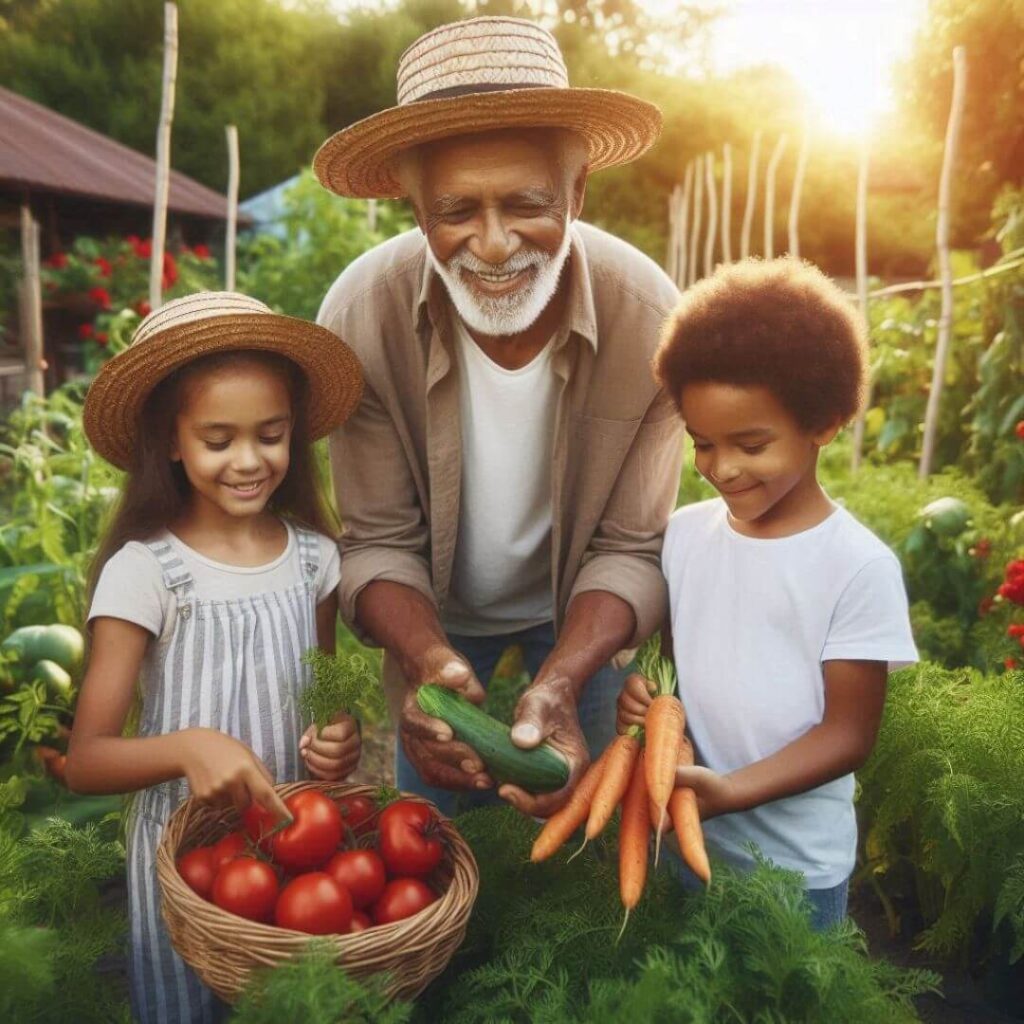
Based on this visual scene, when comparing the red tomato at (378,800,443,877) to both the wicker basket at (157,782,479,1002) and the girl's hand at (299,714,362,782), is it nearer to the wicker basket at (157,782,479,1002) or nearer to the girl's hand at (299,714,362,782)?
the wicker basket at (157,782,479,1002)

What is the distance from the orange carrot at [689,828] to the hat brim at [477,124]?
1.41 m

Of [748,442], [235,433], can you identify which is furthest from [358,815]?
[748,442]

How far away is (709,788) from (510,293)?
1200 millimetres

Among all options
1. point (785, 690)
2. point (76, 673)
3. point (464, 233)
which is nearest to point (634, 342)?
point (464, 233)

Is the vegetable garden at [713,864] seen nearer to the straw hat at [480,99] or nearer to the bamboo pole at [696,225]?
the straw hat at [480,99]

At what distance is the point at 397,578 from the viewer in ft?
8.78

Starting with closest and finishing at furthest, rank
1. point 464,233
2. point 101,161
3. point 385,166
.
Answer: point 464,233 < point 385,166 < point 101,161

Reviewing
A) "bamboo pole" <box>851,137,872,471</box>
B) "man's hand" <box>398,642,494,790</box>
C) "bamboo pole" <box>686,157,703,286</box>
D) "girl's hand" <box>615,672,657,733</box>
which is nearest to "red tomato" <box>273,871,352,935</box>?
"man's hand" <box>398,642,494,790</box>

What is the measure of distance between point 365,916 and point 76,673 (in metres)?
2.18

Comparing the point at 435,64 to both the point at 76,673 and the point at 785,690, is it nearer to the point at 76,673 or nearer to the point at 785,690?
the point at 785,690

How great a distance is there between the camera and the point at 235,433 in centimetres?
230

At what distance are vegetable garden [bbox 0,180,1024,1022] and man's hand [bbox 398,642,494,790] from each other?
12 cm

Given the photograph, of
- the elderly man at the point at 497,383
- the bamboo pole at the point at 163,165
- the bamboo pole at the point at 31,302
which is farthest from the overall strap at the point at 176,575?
the bamboo pole at the point at 31,302

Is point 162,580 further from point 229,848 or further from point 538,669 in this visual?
point 538,669
